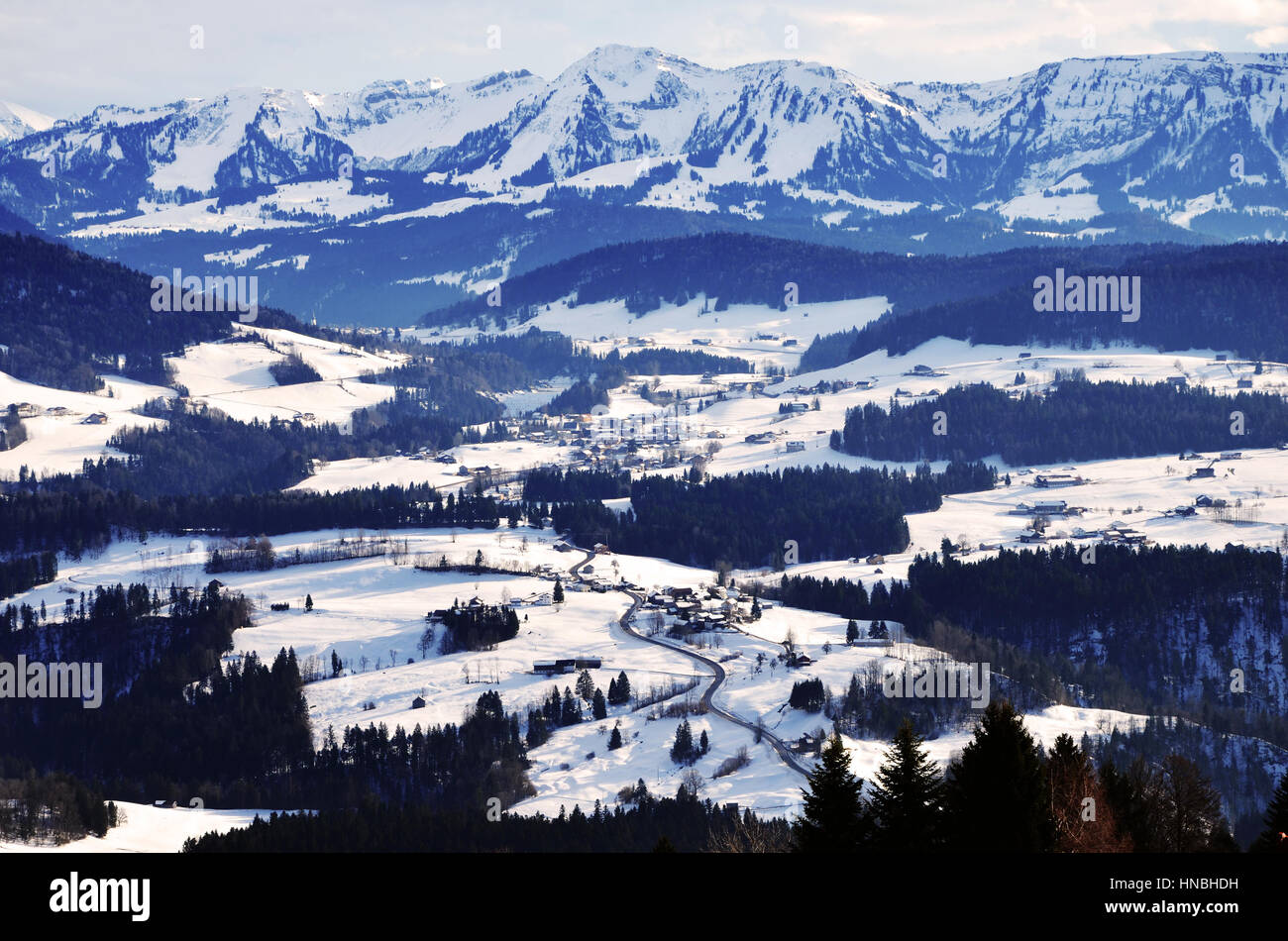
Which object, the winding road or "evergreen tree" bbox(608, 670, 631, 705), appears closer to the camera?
the winding road

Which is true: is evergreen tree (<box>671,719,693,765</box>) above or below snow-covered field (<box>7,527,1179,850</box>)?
above

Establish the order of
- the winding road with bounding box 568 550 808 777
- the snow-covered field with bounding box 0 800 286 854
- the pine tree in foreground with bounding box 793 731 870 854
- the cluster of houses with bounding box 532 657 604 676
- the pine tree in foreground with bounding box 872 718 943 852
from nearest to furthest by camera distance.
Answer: the pine tree in foreground with bounding box 872 718 943 852
the pine tree in foreground with bounding box 793 731 870 854
the snow-covered field with bounding box 0 800 286 854
the winding road with bounding box 568 550 808 777
the cluster of houses with bounding box 532 657 604 676

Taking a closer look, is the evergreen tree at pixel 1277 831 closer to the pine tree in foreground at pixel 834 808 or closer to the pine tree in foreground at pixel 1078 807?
the pine tree in foreground at pixel 1078 807

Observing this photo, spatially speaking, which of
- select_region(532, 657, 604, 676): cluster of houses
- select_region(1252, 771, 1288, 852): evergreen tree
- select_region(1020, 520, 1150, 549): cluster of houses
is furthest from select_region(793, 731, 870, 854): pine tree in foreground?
select_region(1020, 520, 1150, 549): cluster of houses

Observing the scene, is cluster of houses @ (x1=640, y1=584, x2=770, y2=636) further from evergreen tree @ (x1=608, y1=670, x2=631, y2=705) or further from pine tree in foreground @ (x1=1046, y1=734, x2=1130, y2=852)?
pine tree in foreground @ (x1=1046, y1=734, x2=1130, y2=852)

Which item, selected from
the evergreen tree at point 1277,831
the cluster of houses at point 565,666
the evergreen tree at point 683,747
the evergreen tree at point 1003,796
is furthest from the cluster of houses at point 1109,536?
the evergreen tree at point 1003,796
